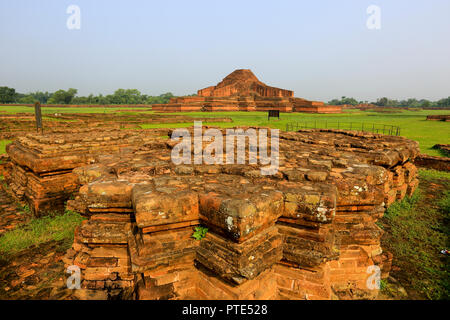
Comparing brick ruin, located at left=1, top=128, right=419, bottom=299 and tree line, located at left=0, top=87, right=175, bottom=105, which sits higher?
tree line, located at left=0, top=87, right=175, bottom=105

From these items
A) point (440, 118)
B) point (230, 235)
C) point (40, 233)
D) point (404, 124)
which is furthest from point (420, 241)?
point (440, 118)

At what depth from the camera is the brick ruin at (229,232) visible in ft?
6.02

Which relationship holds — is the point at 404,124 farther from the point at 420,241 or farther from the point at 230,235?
the point at 230,235

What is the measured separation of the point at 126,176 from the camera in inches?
102

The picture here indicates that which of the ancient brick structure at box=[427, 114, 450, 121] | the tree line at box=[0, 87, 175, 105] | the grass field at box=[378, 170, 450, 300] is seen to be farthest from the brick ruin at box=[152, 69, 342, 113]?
the tree line at box=[0, 87, 175, 105]

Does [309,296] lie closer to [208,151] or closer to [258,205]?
[258,205]

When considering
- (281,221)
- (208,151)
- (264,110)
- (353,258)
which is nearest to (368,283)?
(353,258)

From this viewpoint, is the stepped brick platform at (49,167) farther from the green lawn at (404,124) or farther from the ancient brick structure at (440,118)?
the ancient brick structure at (440,118)

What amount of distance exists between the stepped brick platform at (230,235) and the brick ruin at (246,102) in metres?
27.9

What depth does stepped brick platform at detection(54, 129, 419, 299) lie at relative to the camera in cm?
182

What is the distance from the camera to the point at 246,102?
106ft

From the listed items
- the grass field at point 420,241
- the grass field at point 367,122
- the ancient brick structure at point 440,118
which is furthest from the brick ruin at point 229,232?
the ancient brick structure at point 440,118

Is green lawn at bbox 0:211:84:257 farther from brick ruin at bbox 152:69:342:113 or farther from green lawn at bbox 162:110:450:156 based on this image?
Answer: brick ruin at bbox 152:69:342:113
